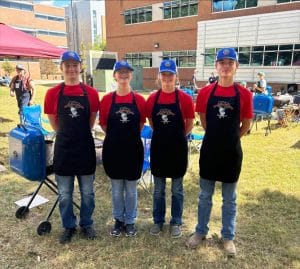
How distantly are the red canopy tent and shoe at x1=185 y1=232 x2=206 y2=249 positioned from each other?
4.47 metres

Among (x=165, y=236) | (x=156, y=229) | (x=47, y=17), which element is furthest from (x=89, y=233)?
(x=47, y=17)

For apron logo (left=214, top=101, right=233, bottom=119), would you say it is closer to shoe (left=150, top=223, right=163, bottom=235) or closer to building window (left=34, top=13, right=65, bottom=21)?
shoe (left=150, top=223, right=163, bottom=235)

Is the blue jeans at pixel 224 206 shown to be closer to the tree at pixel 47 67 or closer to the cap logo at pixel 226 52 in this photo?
the cap logo at pixel 226 52

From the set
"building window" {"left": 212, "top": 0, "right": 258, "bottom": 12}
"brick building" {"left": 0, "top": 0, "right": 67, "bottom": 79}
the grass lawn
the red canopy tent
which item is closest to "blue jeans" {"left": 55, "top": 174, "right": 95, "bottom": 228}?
the grass lawn

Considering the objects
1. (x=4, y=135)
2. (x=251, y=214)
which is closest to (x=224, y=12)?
(x=4, y=135)

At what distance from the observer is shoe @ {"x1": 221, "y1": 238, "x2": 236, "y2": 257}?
132 inches

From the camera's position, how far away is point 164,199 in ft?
12.0

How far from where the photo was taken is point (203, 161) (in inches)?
130

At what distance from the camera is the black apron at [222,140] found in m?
3.07

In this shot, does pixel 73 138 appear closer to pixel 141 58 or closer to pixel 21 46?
pixel 21 46

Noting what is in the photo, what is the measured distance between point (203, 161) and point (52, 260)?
195cm

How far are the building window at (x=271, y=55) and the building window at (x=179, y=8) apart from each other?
598 cm

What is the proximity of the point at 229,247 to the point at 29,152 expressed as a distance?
2529mm

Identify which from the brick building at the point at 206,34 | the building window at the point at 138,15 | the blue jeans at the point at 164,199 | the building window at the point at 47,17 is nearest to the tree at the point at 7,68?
the brick building at the point at 206,34
